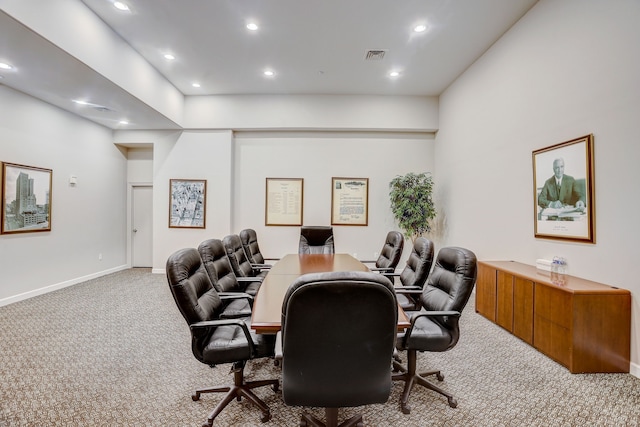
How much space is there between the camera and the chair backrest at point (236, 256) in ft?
9.67

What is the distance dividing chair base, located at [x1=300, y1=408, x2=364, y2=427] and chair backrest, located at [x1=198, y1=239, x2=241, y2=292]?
1185 millimetres

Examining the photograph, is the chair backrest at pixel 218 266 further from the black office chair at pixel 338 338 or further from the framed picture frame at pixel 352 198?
the framed picture frame at pixel 352 198

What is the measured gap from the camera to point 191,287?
1775mm

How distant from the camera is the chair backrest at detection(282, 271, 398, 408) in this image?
112 centimetres

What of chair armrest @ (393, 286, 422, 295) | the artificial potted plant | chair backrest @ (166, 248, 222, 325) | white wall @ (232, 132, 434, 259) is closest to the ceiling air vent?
white wall @ (232, 132, 434, 259)

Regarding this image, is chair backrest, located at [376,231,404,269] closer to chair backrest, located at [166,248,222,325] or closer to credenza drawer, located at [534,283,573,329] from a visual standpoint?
credenza drawer, located at [534,283,573,329]

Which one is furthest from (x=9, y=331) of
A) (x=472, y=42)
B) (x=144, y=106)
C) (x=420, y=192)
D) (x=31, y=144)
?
(x=472, y=42)

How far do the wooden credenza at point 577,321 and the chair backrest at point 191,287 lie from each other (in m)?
2.90

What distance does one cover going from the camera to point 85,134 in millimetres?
5270

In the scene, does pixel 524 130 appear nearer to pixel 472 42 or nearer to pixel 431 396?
pixel 472 42

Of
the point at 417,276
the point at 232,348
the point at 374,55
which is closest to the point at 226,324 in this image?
the point at 232,348

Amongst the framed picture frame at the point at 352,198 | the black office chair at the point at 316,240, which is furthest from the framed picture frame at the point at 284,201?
the black office chair at the point at 316,240

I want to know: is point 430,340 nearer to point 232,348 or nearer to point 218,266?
point 232,348

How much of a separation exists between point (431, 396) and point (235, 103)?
5583 millimetres
